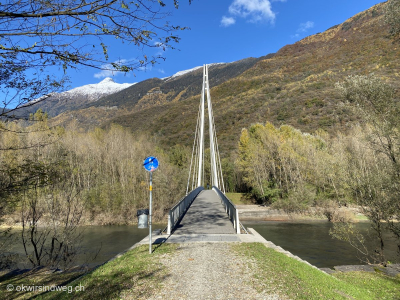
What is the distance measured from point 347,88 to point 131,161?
20.4 meters

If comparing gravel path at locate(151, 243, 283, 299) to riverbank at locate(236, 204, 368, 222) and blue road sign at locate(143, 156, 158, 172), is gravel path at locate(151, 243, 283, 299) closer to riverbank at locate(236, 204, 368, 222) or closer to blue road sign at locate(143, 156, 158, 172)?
blue road sign at locate(143, 156, 158, 172)

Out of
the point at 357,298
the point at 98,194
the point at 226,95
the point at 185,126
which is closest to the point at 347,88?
the point at 357,298

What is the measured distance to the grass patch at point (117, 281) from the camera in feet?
10.8

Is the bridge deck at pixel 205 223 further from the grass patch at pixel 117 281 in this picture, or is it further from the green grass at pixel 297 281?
the grass patch at pixel 117 281

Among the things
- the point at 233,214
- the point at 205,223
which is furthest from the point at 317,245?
the point at 205,223

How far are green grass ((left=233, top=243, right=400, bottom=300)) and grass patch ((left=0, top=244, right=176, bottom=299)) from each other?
1.63m

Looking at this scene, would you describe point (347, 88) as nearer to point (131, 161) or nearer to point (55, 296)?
point (55, 296)

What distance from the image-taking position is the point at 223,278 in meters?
3.77

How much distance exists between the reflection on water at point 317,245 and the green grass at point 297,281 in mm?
4732

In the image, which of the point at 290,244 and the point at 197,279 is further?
the point at 290,244

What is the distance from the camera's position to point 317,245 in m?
13.1

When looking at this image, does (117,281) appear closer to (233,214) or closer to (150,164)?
(150,164)

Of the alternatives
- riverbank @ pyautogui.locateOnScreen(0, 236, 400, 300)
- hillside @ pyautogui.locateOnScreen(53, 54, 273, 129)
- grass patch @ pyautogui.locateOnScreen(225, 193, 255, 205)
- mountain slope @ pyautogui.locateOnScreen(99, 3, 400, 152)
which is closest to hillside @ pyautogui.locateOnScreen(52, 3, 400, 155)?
mountain slope @ pyautogui.locateOnScreen(99, 3, 400, 152)

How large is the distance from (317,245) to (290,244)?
1.38 metres
